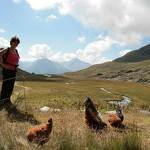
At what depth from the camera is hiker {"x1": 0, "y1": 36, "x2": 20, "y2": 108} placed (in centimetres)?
1681

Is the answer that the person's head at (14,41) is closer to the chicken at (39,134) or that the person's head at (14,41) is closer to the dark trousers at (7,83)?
the dark trousers at (7,83)

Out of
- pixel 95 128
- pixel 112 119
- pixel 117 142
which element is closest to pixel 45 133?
pixel 117 142

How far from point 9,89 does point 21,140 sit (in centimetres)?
674

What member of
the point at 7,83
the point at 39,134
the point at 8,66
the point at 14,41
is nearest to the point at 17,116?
the point at 7,83

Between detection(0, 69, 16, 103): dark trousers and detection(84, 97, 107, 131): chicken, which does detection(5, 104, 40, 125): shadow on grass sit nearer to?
detection(0, 69, 16, 103): dark trousers

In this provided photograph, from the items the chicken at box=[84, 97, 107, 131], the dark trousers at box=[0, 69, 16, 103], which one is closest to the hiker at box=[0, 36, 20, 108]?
A: the dark trousers at box=[0, 69, 16, 103]

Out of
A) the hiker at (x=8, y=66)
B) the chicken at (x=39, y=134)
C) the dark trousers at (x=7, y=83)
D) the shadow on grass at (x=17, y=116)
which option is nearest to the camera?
the chicken at (x=39, y=134)

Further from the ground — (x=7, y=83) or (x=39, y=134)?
(x=7, y=83)

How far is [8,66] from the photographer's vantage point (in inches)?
674

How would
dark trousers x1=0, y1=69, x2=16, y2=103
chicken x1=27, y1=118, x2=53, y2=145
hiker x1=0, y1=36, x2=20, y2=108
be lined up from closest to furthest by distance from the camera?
chicken x1=27, y1=118, x2=53, y2=145
hiker x1=0, y1=36, x2=20, y2=108
dark trousers x1=0, y1=69, x2=16, y2=103

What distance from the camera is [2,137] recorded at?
10.8m

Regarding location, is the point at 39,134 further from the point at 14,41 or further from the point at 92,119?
the point at 14,41

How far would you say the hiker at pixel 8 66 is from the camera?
16812mm

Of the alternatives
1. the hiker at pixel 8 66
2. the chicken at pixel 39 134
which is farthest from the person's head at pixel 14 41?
the chicken at pixel 39 134
